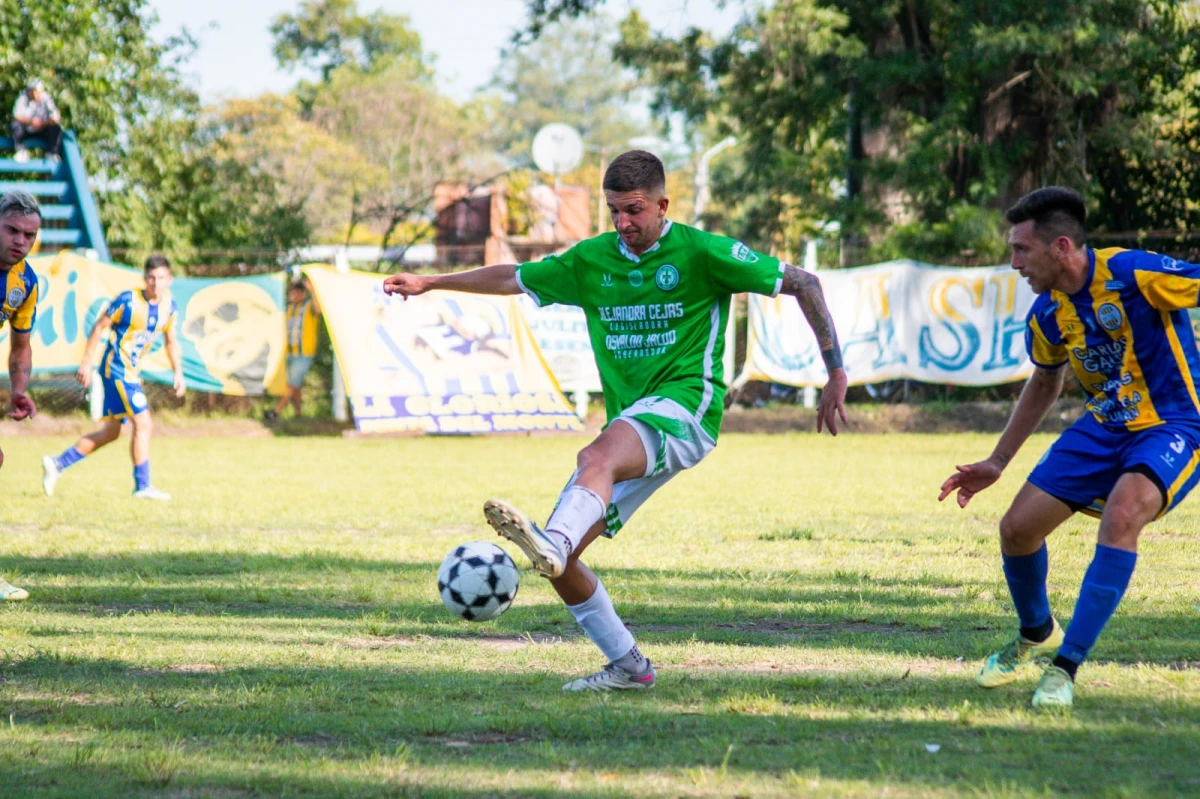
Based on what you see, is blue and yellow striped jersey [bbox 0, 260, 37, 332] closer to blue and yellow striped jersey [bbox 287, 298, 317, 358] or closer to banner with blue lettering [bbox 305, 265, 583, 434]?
banner with blue lettering [bbox 305, 265, 583, 434]

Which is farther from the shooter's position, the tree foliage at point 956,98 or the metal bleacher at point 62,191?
the metal bleacher at point 62,191

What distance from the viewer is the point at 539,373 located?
18.8m

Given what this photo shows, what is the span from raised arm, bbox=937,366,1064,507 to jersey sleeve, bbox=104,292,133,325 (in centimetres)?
929

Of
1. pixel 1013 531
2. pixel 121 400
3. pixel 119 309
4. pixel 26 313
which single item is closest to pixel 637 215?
pixel 1013 531

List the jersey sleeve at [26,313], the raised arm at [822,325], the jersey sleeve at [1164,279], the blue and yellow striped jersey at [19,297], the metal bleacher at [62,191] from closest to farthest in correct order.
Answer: the jersey sleeve at [1164,279], the raised arm at [822,325], the blue and yellow striped jersey at [19,297], the jersey sleeve at [26,313], the metal bleacher at [62,191]

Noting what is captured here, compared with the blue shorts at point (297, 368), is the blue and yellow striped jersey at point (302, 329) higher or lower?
higher

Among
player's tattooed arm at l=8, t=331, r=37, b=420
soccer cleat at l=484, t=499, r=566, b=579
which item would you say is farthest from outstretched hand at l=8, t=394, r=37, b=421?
soccer cleat at l=484, t=499, r=566, b=579

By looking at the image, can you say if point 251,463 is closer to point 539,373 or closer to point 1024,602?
point 539,373

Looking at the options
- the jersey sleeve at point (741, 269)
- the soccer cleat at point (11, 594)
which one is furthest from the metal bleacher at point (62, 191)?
the jersey sleeve at point (741, 269)

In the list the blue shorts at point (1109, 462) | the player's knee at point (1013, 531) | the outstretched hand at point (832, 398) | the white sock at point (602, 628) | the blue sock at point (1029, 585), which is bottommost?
the white sock at point (602, 628)

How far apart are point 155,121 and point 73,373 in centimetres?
790

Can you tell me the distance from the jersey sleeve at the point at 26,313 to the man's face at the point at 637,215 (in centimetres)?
419

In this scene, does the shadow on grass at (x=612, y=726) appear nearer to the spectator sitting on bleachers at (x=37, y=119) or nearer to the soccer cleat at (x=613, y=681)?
the soccer cleat at (x=613, y=681)

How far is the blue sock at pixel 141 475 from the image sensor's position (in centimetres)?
1199
